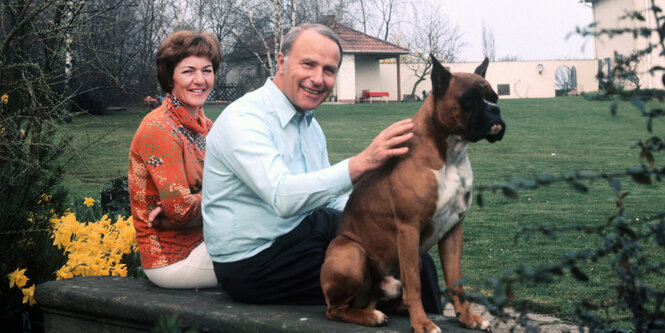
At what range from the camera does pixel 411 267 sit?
275 centimetres

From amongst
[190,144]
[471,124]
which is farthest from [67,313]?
[471,124]

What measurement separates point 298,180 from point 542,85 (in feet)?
171

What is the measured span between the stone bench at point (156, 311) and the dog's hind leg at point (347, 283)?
0.16ft

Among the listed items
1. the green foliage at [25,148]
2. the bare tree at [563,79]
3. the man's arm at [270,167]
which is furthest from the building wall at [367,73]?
the man's arm at [270,167]

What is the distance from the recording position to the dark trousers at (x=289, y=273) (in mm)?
3307

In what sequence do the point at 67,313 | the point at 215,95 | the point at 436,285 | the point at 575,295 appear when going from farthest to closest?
the point at 215,95
the point at 575,295
the point at 67,313
the point at 436,285

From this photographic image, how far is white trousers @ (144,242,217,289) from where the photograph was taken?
385 centimetres

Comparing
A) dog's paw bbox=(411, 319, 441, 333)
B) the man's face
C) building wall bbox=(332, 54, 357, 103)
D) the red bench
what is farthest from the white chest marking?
the red bench

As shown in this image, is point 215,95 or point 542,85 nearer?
point 215,95

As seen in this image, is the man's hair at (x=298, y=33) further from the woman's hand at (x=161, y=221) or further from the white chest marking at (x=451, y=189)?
the woman's hand at (x=161, y=221)

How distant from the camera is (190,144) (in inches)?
163

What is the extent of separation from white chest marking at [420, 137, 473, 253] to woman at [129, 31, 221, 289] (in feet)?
5.16

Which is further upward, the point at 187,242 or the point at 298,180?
the point at 298,180

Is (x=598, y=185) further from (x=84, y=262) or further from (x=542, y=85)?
(x=542, y=85)
